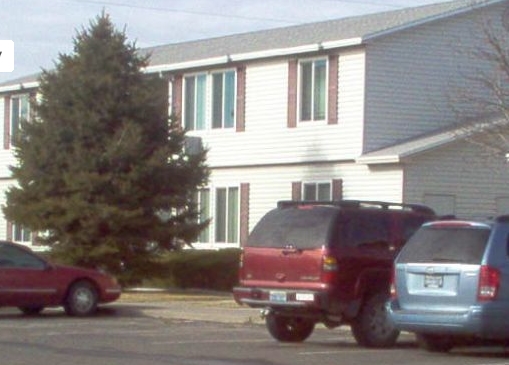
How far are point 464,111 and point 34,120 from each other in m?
10.5

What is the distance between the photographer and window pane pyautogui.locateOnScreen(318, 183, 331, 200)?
36638 mm

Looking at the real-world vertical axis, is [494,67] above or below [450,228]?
above

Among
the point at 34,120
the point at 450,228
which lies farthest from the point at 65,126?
the point at 450,228

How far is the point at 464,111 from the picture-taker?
35.5 meters

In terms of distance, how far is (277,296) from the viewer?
19828mm

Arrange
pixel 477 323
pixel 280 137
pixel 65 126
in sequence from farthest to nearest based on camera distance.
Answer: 1. pixel 280 137
2. pixel 65 126
3. pixel 477 323

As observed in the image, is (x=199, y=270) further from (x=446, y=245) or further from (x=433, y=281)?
(x=433, y=281)

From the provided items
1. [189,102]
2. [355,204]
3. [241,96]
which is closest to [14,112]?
[189,102]

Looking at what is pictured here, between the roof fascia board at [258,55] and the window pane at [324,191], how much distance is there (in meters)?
3.42

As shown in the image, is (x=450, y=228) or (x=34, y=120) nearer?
(x=450, y=228)

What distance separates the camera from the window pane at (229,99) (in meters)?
39.2

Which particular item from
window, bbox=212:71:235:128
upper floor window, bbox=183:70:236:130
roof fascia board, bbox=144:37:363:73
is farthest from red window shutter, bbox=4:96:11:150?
window, bbox=212:71:235:128

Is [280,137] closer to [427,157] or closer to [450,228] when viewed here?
[427,157]

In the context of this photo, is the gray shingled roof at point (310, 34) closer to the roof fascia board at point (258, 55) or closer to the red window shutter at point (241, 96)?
the roof fascia board at point (258, 55)
